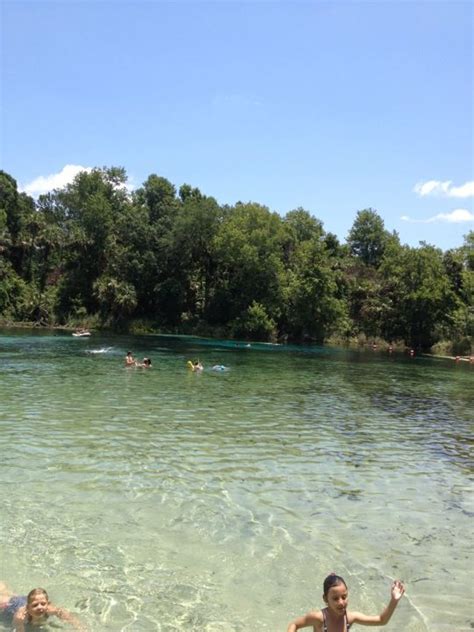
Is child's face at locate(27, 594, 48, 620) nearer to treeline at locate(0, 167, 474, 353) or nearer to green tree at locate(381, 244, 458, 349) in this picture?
treeline at locate(0, 167, 474, 353)

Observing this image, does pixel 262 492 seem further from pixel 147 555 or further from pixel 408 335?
pixel 408 335

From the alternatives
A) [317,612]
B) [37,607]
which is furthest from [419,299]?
[37,607]

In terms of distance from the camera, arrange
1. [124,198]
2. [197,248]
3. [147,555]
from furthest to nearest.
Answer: [124,198] → [197,248] → [147,555]

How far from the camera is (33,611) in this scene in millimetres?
6027

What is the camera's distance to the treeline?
6819cm

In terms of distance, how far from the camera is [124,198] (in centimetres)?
8900

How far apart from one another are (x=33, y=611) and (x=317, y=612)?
10.3ft

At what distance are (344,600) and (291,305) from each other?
65105 millimetres

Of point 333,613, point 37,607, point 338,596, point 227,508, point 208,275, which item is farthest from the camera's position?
point 208,275

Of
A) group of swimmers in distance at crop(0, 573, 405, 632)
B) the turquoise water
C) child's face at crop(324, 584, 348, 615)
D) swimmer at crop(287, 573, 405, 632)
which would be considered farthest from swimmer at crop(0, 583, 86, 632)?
child's face at crop(324, 584, 348, 615)

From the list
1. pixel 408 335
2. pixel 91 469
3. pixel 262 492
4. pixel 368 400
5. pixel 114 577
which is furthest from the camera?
pixel 408 335

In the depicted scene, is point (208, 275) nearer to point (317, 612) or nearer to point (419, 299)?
point (419, 299)

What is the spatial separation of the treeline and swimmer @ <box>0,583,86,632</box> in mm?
60472

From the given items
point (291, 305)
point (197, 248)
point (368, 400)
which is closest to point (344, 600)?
point (368, 400)
